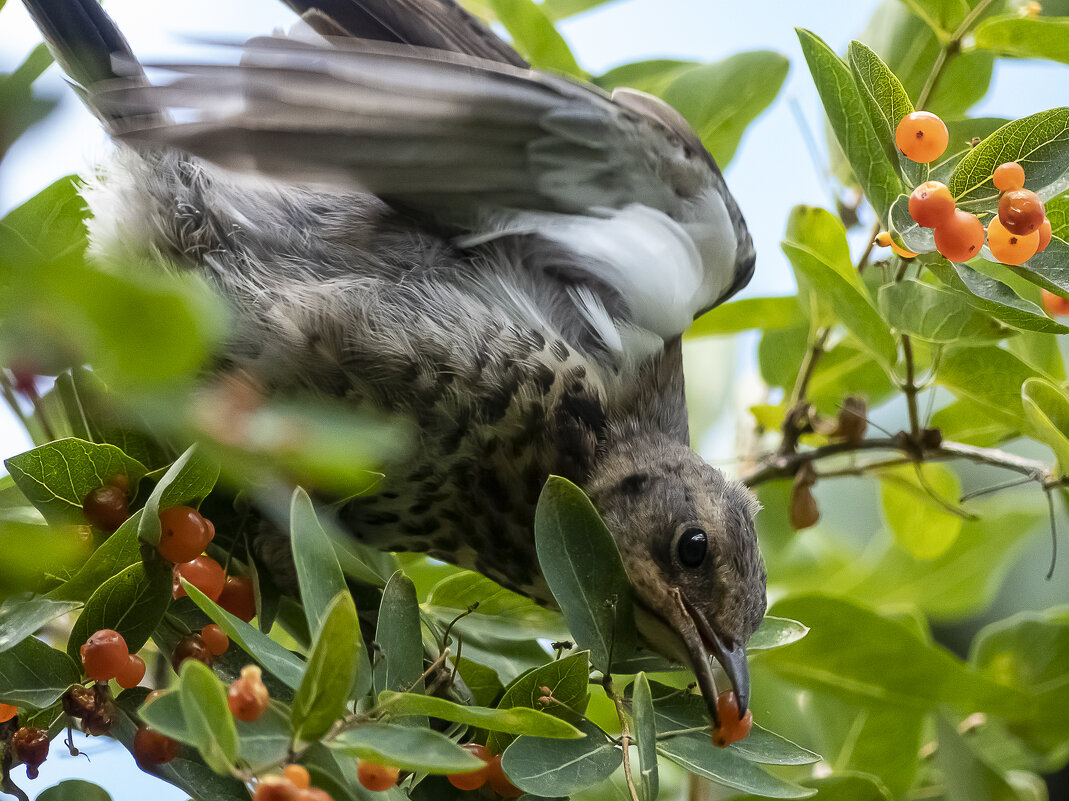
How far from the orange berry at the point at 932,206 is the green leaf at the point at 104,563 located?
29.2 inches

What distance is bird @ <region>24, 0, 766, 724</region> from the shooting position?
1.22 metres

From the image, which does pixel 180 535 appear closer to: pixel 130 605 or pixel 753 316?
pixel 130 605

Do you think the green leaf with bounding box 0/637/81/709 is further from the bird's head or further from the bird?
the bird's head

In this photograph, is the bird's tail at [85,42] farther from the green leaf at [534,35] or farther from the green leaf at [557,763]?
the green leaf at [557,763]

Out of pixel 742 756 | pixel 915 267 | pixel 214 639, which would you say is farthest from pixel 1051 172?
pixel 214 639

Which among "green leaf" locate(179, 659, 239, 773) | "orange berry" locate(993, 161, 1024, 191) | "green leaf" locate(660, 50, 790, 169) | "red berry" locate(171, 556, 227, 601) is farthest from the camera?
"green leaf" locate(660, 50, 790, 169)

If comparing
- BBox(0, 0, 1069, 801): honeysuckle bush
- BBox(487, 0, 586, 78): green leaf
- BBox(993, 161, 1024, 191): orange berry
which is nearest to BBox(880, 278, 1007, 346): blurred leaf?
BBox(0, 0, 1069, 801): honeysuckle bush

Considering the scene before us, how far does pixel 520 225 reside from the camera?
1.33m

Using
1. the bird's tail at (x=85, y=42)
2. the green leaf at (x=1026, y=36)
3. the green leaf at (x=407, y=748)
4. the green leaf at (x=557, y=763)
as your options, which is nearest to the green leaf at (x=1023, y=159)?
the green leaf at (x=1026, y=36)

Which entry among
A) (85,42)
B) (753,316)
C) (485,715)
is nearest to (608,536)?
(485,715)

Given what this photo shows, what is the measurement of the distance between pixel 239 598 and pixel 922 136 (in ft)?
2.62

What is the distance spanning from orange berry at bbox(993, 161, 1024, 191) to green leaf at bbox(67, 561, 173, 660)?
0.84 meters

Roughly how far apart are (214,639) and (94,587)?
10cm

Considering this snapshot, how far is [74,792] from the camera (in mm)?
749
